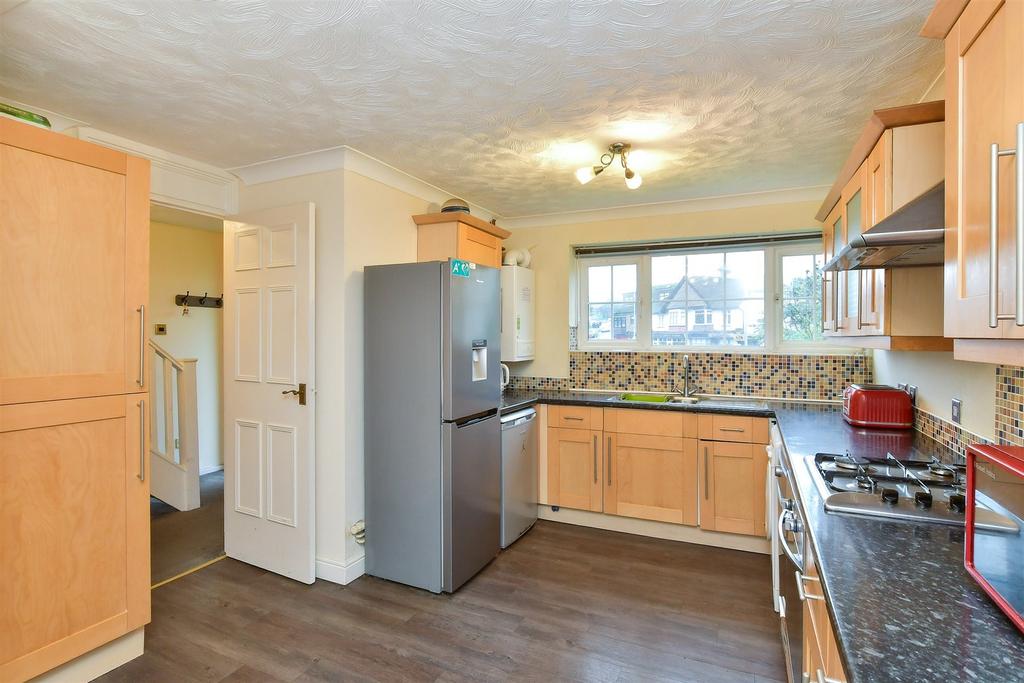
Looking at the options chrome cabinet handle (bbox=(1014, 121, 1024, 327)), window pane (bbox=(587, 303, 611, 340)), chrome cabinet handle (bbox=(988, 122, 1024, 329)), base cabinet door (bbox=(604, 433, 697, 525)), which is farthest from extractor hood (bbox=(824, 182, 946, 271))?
window pane (bbox=(587, 303, 611, 340))

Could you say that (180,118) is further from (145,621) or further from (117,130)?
(145,621)

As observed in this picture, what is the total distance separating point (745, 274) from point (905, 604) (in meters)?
3.25

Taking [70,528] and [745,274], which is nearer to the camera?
[70,528]

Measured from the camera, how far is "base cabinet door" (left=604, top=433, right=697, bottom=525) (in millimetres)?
3422

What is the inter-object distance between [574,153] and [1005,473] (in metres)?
2.35

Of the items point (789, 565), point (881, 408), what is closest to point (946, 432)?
point (881, 408)

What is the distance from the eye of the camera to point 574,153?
2828 mm

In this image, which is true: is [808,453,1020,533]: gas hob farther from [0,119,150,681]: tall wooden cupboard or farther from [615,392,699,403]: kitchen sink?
[0,119,150,681]: tall wooden cupboard

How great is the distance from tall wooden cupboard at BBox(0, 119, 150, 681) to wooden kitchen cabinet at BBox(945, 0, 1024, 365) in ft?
8.76

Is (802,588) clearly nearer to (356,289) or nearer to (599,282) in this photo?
(356,289)

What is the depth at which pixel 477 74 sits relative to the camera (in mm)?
1963

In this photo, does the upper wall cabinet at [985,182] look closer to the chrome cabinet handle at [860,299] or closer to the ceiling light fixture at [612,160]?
the chrome cabinet handle at [860,299]

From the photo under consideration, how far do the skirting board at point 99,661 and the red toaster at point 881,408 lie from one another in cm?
357

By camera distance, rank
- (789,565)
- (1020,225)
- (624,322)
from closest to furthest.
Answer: (1020,225) → (789,565) → (624,322)
